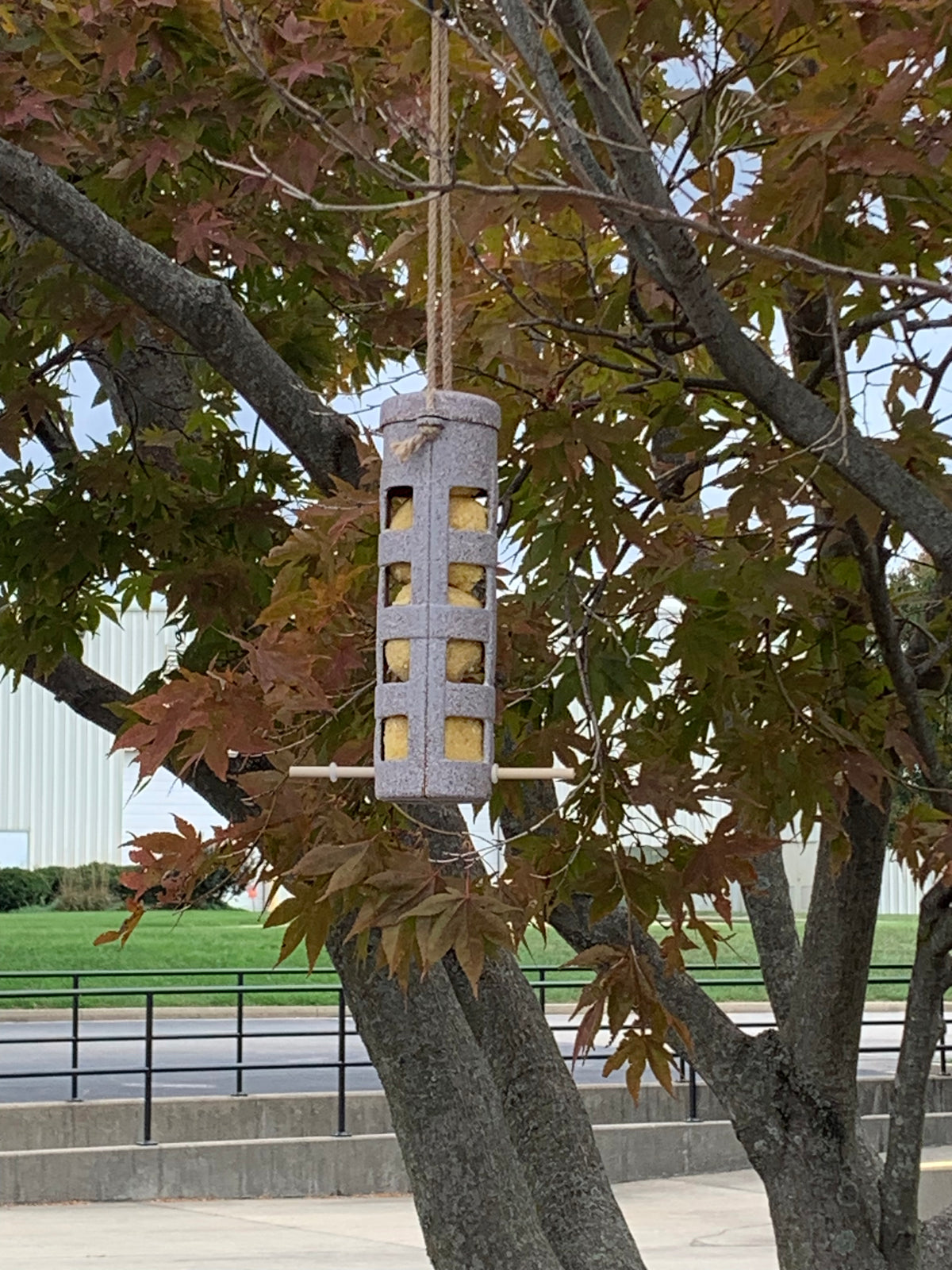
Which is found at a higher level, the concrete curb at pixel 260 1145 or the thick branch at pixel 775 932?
the thick branch at pixel 775 932

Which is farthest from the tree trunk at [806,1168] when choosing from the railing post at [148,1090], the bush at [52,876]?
the bush at [52,876]

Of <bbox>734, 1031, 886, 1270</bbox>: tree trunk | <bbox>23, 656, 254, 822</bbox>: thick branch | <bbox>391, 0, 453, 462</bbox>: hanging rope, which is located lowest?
<bbox>734, 1031, 886, 1270</bbox>: tree trunk

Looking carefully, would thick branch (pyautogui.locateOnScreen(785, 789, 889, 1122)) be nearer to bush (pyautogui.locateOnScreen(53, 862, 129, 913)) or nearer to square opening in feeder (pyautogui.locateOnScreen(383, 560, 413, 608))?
square opening in feeder (pyautogui.locateOnScreen(383, 560, 413, 608))

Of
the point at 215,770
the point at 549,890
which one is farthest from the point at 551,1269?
the point at 215,770

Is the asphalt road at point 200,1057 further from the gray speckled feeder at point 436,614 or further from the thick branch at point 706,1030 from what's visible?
the gray speckled feeder at point 436,614

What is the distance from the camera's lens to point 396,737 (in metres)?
2.60

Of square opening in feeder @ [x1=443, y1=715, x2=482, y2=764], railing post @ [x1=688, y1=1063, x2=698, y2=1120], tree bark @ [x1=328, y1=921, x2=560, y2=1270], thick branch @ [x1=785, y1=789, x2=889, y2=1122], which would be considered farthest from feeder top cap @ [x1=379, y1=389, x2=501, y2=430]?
railing post @ [x1=688, y1=1063, x2=698, y2=1120]

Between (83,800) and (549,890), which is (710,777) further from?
(83,800)

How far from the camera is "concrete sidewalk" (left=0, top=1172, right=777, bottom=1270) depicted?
356 inches

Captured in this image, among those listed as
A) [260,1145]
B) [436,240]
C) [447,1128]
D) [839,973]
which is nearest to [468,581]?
[436,240]

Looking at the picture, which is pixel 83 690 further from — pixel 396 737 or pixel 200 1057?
pixel 200 1057

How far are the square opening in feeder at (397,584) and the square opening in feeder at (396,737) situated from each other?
6.7 inches

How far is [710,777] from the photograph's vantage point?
3416 millimetres

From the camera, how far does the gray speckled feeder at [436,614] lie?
254cm
